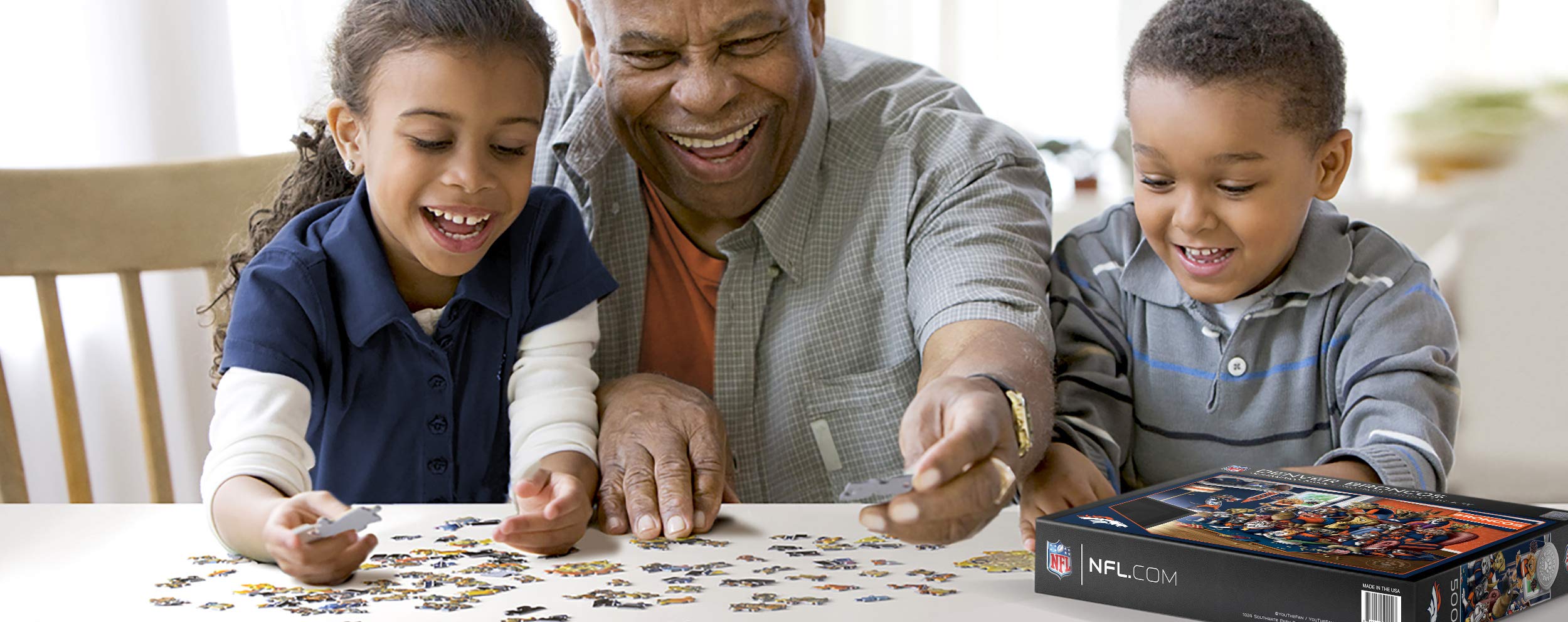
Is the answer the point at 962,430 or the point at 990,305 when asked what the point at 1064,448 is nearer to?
the point at 990,305

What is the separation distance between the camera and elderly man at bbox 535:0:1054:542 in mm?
1657

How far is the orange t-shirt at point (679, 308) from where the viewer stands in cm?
194

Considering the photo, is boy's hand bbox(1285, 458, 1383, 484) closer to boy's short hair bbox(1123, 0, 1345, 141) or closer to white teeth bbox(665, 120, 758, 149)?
boy's short hair bbox(1123, 0, 1345, 141)

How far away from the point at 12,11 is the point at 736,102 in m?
2.18

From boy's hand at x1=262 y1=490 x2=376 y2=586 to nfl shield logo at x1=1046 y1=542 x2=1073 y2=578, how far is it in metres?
0.57

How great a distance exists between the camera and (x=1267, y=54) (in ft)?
4.85

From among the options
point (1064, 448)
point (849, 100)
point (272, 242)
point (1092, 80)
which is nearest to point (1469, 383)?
point (1092, 80)

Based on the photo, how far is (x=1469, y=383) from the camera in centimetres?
340

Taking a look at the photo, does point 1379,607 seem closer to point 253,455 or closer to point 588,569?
point 588,569

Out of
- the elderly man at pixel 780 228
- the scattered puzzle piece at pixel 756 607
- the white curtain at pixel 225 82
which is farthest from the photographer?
the white curtain at pixel 225 82

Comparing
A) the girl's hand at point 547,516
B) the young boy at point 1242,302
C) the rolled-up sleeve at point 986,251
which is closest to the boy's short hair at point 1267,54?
the young boy at point 1242,302

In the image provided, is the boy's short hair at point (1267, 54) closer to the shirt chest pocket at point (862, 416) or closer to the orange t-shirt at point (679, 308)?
the shirt chest pocket at point (862, 416)

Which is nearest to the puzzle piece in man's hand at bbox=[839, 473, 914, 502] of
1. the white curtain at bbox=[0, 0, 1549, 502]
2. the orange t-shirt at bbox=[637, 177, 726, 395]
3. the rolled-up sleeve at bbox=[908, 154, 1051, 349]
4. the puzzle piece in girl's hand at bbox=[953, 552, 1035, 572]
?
the puzzle piece in girl's hand at bbox=[953, 552, 1035, 572]

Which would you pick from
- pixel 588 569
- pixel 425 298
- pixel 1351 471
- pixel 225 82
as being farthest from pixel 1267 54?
pixel 225 82
